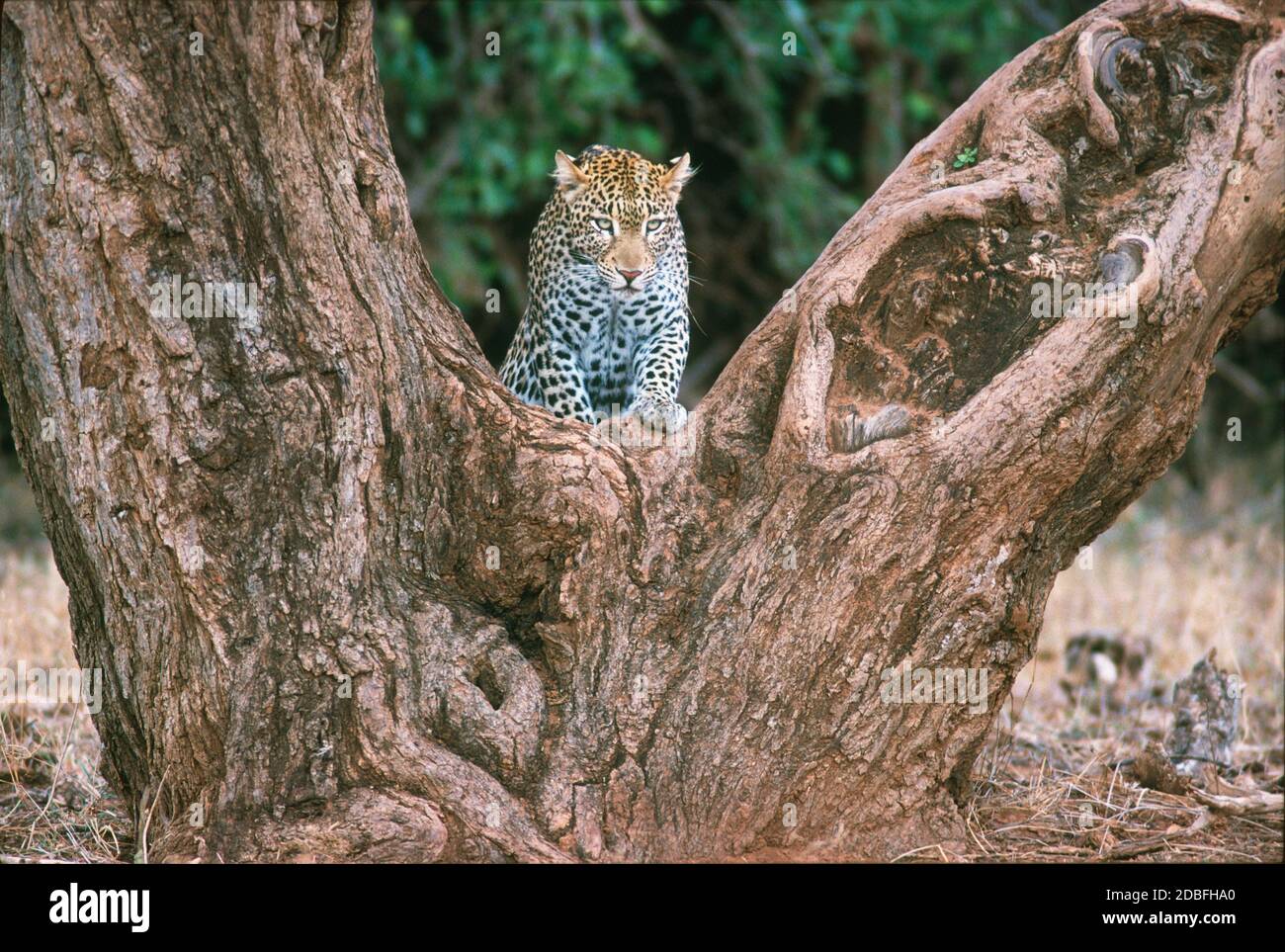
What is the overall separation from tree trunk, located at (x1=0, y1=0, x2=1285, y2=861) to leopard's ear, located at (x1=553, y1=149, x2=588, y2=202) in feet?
7.68

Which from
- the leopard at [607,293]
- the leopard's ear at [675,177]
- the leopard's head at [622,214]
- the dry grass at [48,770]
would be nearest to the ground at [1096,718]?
the dry grass at [48,770]

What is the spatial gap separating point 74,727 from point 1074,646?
14.9 ft

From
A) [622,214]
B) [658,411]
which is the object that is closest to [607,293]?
[622,214]

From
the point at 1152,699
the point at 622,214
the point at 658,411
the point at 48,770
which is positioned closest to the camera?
the point at 48,770

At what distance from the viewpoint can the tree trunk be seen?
3.97 metres

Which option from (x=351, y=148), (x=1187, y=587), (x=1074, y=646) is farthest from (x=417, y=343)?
(x=1187, y=587)

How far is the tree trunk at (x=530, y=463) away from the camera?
13.0ft

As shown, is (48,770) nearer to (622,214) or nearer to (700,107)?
(622,214)

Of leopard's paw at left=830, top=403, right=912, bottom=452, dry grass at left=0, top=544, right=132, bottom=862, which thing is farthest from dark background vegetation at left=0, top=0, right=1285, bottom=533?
leopard's paw at left=830, top=403, right=912, bottom=452

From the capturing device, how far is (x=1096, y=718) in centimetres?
661

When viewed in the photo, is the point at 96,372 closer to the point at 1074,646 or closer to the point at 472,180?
the point at 1074,646

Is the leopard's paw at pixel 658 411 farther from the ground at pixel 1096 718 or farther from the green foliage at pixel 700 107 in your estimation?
the green foliage at pixel 700 107

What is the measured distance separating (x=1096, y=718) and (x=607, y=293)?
2902 millimetres

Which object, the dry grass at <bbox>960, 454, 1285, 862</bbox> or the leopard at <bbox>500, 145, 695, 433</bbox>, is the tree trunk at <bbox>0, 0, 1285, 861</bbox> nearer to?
the dry grass at <bbox>960, 454, 1285, 862</bbox>
